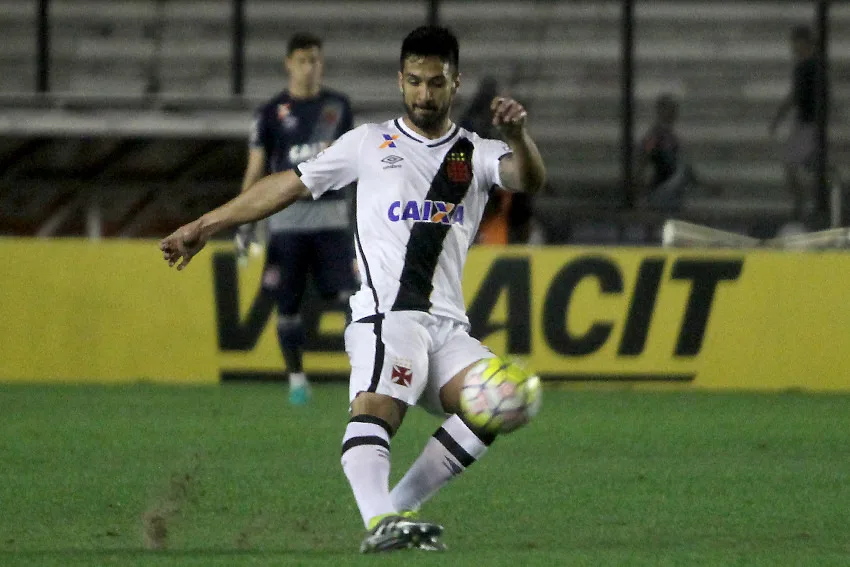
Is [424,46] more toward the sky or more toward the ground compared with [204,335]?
more toward the sky

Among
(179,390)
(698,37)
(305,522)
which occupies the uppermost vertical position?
(698,37)

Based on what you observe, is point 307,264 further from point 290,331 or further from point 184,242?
point 184,242

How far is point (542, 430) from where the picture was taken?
9.54 meters

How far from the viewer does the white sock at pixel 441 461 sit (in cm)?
578

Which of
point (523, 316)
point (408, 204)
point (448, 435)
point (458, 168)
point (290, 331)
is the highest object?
point (458, 168)

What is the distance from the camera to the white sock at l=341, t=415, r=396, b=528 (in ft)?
17.6

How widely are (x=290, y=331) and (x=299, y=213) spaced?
2.50 ft

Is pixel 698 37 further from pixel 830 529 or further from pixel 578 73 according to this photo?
pixel 830 529

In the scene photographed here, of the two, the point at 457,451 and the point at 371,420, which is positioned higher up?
the point at 371,420

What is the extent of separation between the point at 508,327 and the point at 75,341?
10.4ft

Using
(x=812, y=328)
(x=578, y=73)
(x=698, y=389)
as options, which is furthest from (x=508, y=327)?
(x=578, y=73)

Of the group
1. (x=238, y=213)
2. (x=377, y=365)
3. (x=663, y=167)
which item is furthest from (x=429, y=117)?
(x=663, y=167)

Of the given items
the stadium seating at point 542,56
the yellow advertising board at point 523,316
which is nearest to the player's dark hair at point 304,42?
the yellow advertising board at point 523,316

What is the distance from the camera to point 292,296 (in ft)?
35.4
